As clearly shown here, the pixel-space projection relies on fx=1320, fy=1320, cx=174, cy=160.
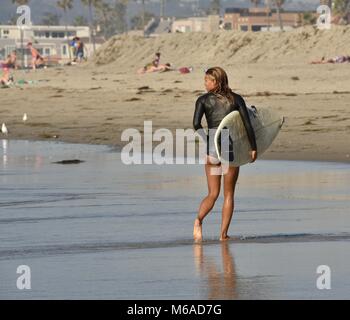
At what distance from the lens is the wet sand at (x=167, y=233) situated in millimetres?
8297

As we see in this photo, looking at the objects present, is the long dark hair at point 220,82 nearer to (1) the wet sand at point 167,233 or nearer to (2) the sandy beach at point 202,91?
(1) the wet sand at point 167,233

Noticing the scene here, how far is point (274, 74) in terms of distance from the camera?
111ft

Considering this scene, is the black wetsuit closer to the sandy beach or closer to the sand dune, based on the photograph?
the sandy beach

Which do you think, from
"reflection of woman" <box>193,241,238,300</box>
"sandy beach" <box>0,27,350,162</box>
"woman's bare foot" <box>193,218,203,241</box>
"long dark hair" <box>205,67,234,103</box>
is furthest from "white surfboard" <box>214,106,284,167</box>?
"sandy beach" <box>0,27,350,162</box>

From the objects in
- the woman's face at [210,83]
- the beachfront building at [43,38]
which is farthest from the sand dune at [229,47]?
the beachfront building at [43,38]

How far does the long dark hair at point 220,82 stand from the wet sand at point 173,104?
21.8ft

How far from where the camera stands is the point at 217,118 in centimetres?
1061

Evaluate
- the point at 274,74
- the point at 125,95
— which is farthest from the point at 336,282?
the point at 274,74

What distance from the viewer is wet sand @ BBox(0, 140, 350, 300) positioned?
8297mm

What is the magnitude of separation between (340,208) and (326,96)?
15.0 metres

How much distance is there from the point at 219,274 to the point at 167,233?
2.08 meters

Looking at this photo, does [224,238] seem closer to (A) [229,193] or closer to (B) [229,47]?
(A) [229,193]

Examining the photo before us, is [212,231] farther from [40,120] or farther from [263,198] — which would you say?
[40,120]

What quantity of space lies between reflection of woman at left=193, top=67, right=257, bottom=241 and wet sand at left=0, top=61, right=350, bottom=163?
21.5ft
